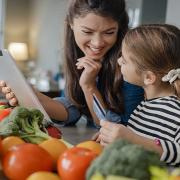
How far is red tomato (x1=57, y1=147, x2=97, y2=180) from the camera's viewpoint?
24.3 inches

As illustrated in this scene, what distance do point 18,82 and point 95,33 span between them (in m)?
0.39

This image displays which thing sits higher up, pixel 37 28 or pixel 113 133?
pixel 113 133

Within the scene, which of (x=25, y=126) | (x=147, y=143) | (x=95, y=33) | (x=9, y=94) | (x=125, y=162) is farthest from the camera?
(x=95, y=33)

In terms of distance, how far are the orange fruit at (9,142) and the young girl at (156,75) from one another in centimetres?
48

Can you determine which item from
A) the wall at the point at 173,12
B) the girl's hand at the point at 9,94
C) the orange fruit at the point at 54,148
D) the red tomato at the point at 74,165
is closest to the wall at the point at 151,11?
the wall at the point at 173,12

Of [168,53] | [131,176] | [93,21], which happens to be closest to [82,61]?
[93,21]

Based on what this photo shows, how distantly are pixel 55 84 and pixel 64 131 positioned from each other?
180 inches

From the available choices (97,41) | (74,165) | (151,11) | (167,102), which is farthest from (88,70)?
(151,11)

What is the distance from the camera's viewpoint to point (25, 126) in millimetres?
896

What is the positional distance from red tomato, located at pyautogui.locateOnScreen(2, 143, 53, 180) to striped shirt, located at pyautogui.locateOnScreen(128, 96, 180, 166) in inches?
17.7

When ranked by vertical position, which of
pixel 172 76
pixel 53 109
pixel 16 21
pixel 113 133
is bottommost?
pixel 16 21

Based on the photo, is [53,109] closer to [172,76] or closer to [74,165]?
[172,76]

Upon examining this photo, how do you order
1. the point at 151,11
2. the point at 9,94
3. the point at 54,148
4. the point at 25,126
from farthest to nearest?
the point at 151,11 → the point at 9,94 → the point at 25,126 → the point at 54,148

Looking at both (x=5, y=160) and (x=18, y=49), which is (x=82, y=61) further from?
(x=18, y=49)
